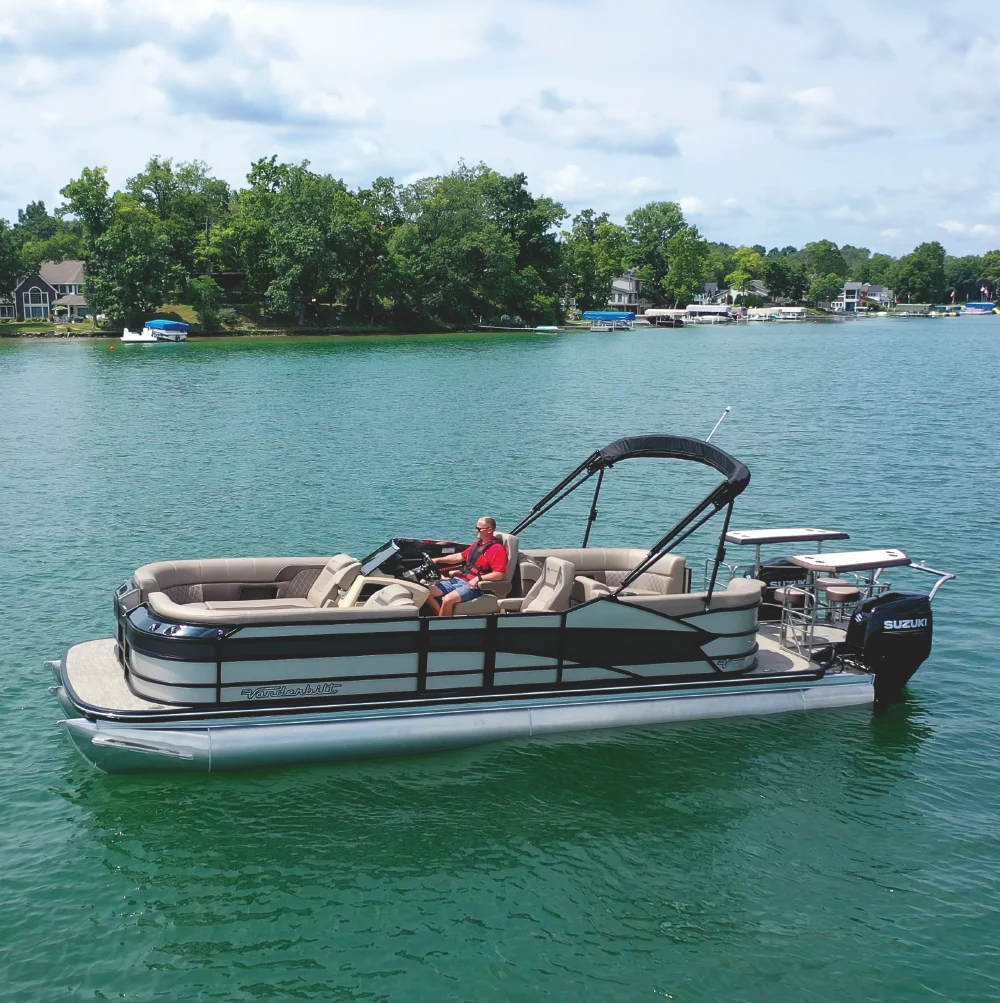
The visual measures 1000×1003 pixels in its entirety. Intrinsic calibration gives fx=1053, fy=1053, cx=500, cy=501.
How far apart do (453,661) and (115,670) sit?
13.1 ft

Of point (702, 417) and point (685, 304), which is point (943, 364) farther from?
point (685, 304)

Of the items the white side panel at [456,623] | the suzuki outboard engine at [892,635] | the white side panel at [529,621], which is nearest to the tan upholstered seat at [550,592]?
the white side panel at [529,621]

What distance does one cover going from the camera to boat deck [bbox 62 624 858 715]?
11.4m

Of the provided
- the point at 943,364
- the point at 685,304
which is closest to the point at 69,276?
the point at 943,364

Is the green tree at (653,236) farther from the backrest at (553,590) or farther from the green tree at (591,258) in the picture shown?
the backrest at (553,590)

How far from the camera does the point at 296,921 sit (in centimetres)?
954

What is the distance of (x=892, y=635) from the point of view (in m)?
13.6

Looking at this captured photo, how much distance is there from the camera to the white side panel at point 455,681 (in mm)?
12102

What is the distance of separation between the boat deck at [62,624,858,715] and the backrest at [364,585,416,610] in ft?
7.38

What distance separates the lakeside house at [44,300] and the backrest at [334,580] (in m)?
104

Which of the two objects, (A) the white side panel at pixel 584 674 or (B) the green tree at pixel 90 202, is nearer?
(A) the white side panel at pixel 584 674

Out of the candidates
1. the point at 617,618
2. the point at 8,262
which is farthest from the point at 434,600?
the point at 8,262

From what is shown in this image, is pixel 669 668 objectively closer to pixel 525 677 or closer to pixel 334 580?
pixel 525 677

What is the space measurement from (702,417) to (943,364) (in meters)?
41.4
